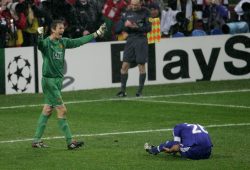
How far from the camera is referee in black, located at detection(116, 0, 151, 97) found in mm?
24219

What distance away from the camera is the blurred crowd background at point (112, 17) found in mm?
25656

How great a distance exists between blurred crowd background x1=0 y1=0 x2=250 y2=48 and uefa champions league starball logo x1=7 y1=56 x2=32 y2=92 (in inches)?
26.2

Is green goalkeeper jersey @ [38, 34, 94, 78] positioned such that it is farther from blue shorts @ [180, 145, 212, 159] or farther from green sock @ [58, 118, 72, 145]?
blue shorts @ [180, 145, 212, 159]

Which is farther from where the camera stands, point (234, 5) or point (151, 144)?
point (234, 5)

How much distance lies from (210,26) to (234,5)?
3.83 meters

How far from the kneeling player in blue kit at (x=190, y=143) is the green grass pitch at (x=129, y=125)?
0.45 feet

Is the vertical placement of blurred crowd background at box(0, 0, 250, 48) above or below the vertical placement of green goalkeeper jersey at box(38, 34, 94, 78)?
below

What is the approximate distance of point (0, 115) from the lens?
2117 centimetres

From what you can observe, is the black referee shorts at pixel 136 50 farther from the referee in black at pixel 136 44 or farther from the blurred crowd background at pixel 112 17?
the blurred crowd background at pixel 112 17

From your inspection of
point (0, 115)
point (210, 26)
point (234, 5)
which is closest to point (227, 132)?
point (0, 115)

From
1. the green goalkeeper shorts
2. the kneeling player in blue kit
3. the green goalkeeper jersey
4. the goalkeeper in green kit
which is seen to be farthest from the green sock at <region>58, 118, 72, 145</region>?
the kneeling player in blue kit

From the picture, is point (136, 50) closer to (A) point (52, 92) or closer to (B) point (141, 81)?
(B) point (141, 81)

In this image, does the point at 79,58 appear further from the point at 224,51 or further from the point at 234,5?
the point at 234,5

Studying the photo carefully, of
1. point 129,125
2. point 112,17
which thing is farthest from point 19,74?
point 129,125
